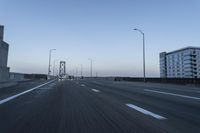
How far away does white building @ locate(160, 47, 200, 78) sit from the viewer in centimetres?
16088

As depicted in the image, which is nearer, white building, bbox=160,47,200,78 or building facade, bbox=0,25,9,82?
building facade, bbox=0,25,9,82

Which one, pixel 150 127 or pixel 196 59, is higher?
pixel 196 59

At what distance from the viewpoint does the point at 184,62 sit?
16600cm

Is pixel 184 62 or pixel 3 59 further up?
pixel 184 62

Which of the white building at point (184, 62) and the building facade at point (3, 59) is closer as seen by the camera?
the building facade at point (3, 59)

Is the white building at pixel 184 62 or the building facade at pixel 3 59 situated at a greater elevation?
the white building at pixel 184 62

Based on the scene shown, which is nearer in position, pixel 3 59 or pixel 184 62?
pixel 3 59

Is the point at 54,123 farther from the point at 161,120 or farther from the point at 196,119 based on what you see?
the point at 196,119

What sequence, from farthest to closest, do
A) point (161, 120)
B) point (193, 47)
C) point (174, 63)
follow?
point (174, 63) → point (193, 47) → point (161, 120)

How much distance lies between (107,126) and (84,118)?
1313 mm

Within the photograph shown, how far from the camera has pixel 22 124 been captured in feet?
19.7

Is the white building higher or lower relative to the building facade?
higher

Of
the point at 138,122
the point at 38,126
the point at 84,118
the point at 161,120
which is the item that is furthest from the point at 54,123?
the point at 161,120

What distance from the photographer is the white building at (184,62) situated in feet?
528
